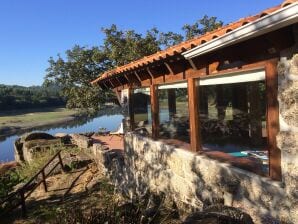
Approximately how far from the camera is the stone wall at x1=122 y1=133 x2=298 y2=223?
408cm

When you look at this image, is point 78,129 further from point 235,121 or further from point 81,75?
point 235,121

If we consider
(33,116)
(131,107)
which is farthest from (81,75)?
(33,116)

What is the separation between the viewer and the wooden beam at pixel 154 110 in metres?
7.88

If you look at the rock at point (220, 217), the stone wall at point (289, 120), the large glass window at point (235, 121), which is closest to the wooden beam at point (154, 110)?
the large glass window at point (235, 121)

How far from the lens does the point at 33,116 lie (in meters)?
81.1

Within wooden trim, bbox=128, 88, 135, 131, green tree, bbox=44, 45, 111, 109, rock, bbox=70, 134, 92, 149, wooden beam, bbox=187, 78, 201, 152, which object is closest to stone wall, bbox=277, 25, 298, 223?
wooden beam, bbox=187, 78, 201, 152

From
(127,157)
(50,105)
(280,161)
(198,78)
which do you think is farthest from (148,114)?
(50,105)

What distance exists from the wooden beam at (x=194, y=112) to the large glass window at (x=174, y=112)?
0.32m

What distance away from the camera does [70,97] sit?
22344 mm

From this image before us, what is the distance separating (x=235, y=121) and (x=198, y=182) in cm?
155

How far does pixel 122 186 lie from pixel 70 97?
13.9 m

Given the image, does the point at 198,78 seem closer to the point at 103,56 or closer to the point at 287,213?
the point at 287,213

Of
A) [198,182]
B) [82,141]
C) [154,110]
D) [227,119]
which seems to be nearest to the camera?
[198,182]

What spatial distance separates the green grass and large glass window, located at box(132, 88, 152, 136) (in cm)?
5910
